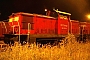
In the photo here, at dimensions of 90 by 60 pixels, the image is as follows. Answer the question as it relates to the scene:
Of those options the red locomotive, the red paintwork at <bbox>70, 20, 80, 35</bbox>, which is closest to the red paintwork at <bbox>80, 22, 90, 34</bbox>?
the red paintwork at <bbox>70, 20, 80, 35</bbox>

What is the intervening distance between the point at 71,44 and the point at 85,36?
11.3 metres

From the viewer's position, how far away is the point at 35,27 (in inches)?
568

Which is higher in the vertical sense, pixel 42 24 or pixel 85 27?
pixel 42 24

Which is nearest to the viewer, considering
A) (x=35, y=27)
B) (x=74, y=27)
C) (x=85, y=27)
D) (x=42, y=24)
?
(x=35, y=27)

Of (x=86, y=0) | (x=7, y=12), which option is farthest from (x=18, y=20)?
(x=86, y=0)

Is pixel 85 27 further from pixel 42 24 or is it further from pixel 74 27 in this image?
pixel 42 24

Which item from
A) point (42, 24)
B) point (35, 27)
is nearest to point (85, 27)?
point (42, 24)

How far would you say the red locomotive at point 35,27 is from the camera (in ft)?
43.8

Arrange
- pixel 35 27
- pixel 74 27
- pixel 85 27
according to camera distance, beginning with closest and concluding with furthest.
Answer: pixel 35 27
pixel 74 27
pixel 85 27

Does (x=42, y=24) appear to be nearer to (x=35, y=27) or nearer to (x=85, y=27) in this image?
(x=35, y=27)

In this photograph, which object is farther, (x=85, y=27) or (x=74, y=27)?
(x=85, y=27)

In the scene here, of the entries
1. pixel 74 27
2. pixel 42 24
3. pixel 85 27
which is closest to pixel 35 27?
pixel 42 24

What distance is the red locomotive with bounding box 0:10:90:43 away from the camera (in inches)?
525

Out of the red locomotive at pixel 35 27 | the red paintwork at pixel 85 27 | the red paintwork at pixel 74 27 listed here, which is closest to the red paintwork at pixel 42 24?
the red locomotive at pixel 35 27
